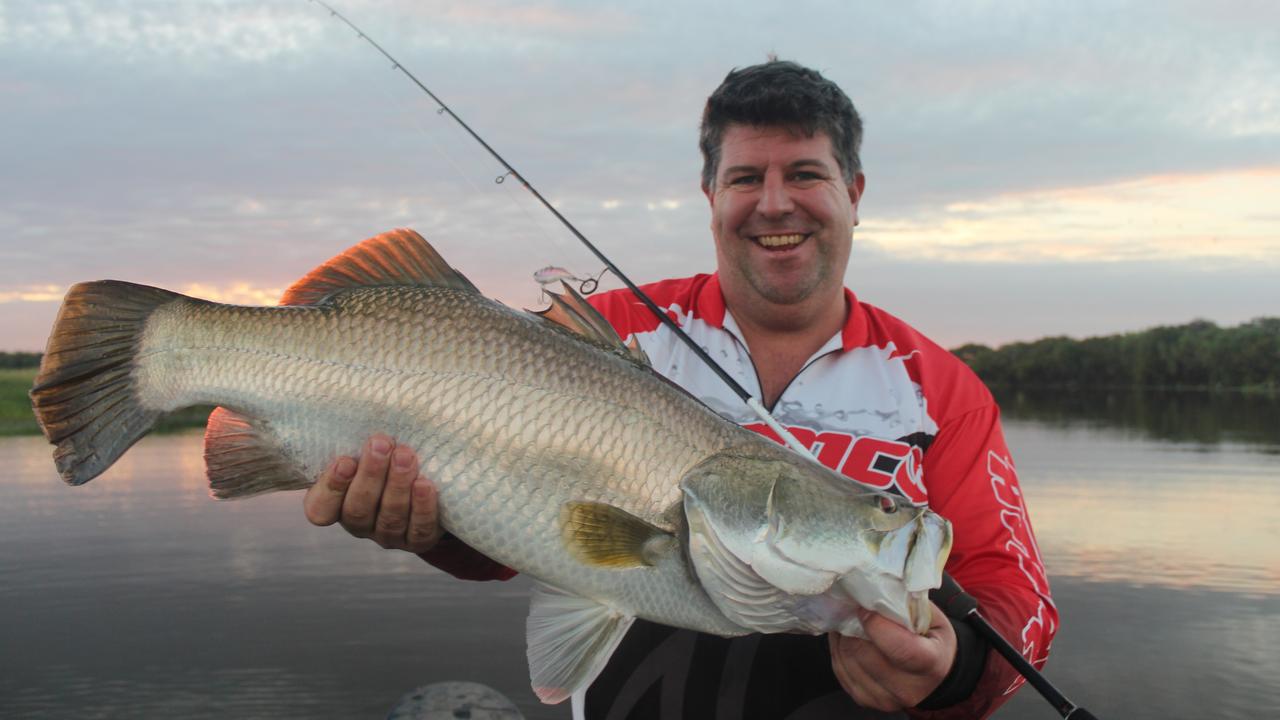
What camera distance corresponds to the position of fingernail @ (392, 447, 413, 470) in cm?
288

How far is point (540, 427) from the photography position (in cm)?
284

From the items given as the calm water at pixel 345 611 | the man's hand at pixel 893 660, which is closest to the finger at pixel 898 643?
the man's hand at pixel 893 660

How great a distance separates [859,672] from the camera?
2.79 meters

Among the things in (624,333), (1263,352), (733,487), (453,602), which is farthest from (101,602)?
(1263,352)

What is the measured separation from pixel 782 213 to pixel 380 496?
2077 mm

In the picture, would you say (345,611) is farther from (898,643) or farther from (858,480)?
(898,643)

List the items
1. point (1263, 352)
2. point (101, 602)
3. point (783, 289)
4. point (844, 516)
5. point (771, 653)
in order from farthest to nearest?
point (1263, 352), point (101, 602), point (783, 289), point (771, 653), point (844, 516)

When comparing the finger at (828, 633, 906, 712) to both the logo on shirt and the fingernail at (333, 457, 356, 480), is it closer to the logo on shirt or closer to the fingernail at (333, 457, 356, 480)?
the logo on shirt

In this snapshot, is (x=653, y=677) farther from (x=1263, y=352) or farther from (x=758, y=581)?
(x=1263, y=352)

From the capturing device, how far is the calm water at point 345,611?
1377cm

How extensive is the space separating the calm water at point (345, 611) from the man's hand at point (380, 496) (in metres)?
11.1

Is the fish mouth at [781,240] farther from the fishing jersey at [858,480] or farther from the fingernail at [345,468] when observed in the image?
the fingernail at [345,468]

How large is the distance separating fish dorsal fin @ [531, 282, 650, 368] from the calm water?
1144cm

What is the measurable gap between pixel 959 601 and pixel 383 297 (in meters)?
2.05
